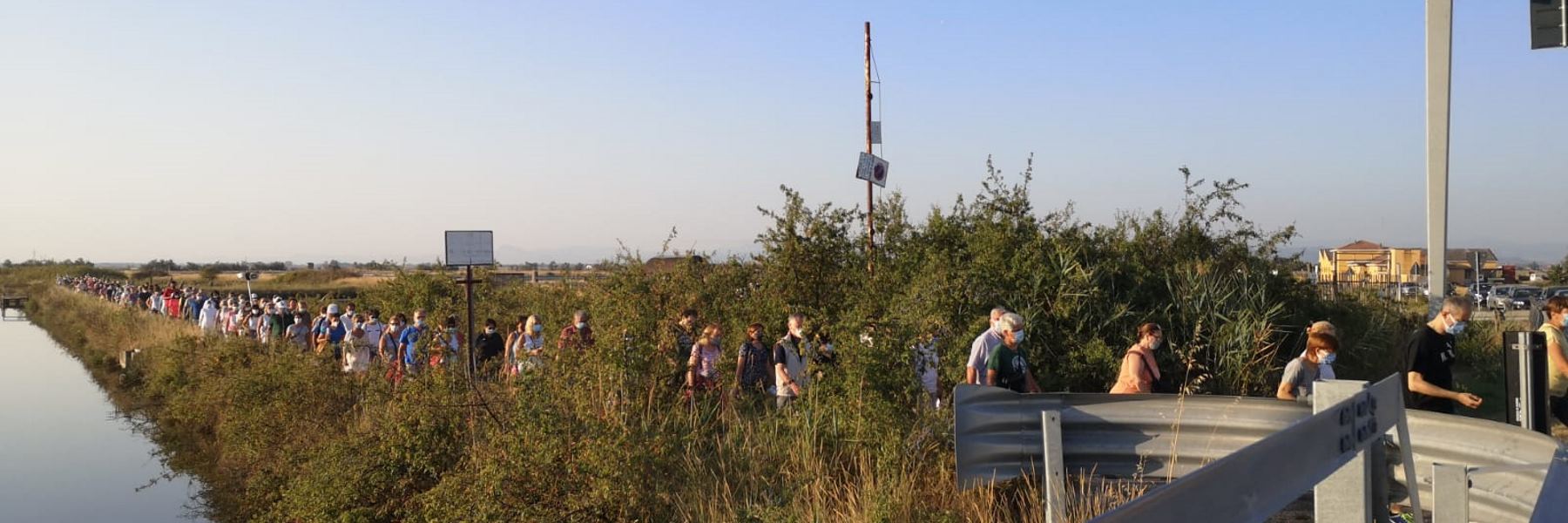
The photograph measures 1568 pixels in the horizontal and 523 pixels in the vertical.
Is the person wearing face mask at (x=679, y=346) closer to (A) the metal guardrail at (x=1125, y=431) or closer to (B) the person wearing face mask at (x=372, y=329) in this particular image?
(A) the metal guardrail at (x=1125, y=431)

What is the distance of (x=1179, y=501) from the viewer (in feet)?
7.63

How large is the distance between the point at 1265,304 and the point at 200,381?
54.8 feet

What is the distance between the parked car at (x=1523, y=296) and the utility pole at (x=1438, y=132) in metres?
37.5

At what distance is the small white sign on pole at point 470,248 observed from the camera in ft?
49.0

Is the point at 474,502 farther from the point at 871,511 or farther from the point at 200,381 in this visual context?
the point at 200,381

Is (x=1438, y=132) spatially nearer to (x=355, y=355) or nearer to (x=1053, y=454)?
(x=1053, y=454)

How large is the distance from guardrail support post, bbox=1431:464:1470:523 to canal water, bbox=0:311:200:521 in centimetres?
1419

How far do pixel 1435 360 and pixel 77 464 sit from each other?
19057mm

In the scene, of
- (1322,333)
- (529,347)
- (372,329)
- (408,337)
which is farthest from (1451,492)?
(372,329)

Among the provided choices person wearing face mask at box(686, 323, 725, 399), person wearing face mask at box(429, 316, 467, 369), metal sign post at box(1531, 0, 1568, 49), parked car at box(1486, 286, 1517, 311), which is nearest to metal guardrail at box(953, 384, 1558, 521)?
person wearing face mask at box(686, 323, 725, 399)

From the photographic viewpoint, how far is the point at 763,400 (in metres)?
10.6

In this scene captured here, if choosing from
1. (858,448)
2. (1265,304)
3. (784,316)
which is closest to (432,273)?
(784,316)

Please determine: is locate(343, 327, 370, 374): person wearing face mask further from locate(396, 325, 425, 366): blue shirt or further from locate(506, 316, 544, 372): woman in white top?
locate(506, 316, 544, 372): woman in white top

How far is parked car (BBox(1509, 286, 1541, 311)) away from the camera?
145ft
